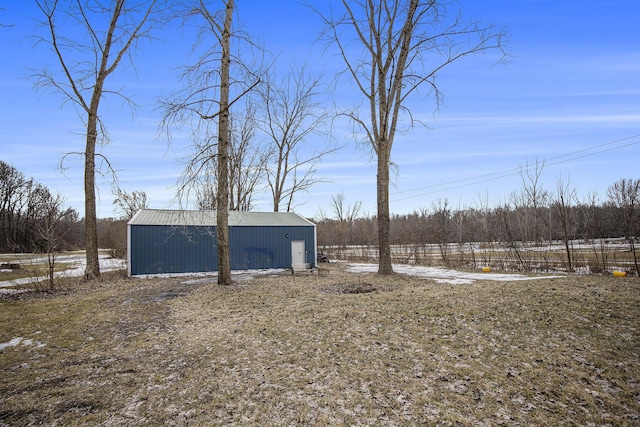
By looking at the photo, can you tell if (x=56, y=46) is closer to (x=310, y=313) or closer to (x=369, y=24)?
(x=369, y=24)

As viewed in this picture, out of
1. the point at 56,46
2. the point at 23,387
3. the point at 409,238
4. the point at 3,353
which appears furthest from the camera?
the point at 409,238

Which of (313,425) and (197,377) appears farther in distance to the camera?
(197,377)

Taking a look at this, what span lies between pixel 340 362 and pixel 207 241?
1450 cm

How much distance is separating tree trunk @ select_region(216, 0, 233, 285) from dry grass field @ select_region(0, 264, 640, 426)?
3368 mm

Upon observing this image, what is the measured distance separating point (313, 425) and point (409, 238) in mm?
24872

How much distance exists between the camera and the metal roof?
1709 cm

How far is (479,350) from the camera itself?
480 centimetres

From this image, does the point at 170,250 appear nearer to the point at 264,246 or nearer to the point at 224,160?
the point at 264,246

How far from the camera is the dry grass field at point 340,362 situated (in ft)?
11.3

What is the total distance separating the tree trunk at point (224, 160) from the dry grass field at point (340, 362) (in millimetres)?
3368

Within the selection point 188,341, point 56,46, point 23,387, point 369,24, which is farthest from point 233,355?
point 56,46

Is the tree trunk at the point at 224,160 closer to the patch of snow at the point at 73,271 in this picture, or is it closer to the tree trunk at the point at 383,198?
the tree trunk at the point at 383,198

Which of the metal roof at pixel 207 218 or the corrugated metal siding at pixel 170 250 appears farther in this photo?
the metal roof at pixel 207 218

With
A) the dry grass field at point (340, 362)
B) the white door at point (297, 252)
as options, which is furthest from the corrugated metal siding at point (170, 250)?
→ the dry grass field at point (340, 362)
